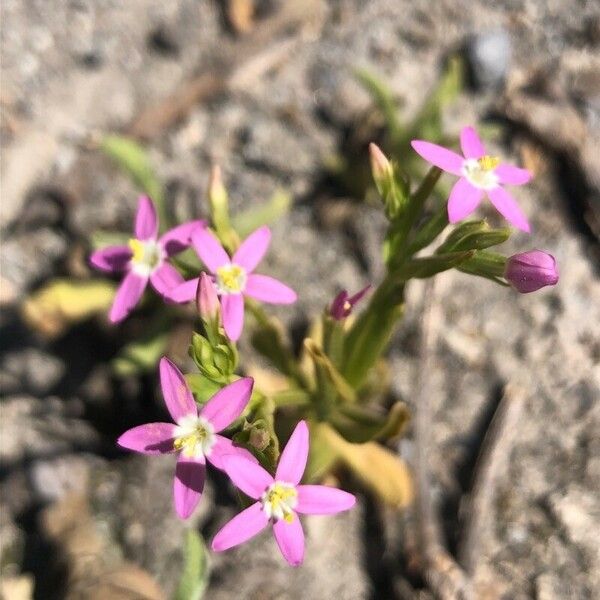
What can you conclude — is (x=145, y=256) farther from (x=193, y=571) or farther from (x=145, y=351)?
(x=193, y=571)

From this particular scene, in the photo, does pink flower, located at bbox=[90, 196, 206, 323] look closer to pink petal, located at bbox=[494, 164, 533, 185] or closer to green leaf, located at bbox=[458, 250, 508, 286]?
green leaf, located at bbox=[458, 250, 508, 286]

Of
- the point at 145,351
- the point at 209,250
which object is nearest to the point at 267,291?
the point at 209,250

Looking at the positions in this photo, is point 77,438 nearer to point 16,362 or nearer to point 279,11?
point 16,362

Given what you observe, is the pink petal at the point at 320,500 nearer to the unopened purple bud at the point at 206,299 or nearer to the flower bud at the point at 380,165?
the unopened purple bud at the point at 206,299

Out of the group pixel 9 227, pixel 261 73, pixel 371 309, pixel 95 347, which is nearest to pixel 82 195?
pixel 9 227

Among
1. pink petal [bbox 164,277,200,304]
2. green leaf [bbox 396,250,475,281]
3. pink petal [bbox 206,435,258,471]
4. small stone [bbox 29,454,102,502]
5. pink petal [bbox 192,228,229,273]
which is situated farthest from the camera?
small stone [bbox 29,454,102,502]

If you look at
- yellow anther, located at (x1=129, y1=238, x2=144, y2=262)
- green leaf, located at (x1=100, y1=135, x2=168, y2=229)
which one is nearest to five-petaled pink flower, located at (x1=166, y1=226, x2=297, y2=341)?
yellow anther, located at (x1=129, y1=238, x2=144, y2=262)
